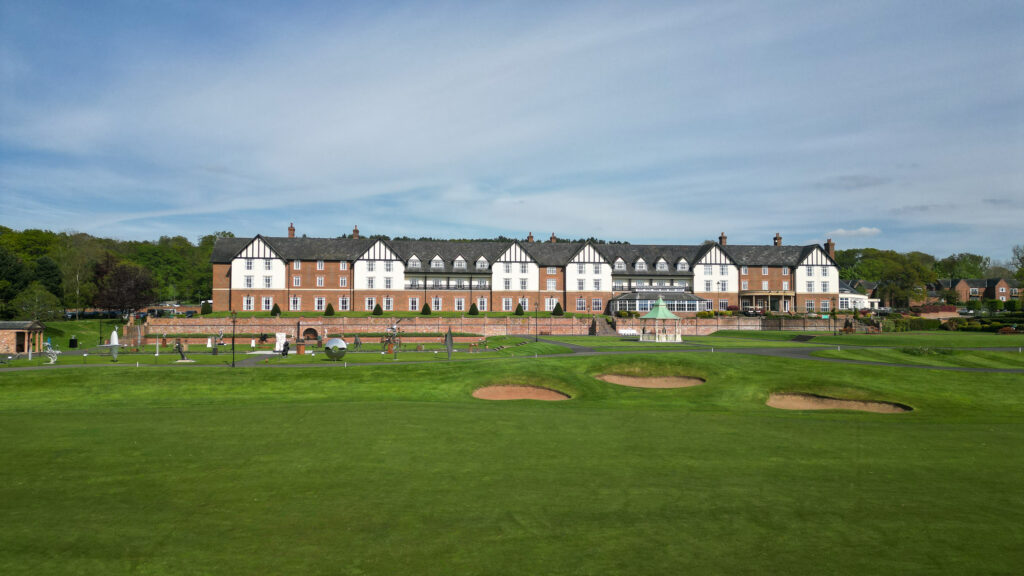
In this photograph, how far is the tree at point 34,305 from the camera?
6462 centimetres

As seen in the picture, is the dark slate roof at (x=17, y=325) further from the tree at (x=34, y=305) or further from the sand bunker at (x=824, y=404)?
the sand bunker at (x=824, y=404)

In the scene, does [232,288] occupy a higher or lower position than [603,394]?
higher

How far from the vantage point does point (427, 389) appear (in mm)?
28500

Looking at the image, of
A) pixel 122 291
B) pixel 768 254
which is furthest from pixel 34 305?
pixel 768 254

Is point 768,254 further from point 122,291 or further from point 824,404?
point 122,291

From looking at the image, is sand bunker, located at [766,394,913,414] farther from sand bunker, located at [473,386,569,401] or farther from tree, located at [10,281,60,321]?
tree, located at [10,281,60,321]

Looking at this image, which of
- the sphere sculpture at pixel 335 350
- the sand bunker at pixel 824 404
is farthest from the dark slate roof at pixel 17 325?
the sand bunker at pixel 824 404

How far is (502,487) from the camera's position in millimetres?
12492

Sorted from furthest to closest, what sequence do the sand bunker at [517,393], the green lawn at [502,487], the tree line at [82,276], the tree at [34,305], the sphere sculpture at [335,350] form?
1. the tree line at [82,276]
2. the tree at [34,305]
3. the sphere sculpture at [335,350]
4. the sand bunker at [517,393]
5. the green lawn at [502,487]

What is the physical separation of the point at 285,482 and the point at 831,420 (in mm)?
18696

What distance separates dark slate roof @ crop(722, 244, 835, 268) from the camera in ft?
303

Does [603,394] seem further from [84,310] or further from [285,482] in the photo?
[84,310]

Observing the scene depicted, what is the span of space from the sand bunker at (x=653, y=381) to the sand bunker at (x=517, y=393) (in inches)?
160

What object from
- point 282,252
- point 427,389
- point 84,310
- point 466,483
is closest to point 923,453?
point 466,483
